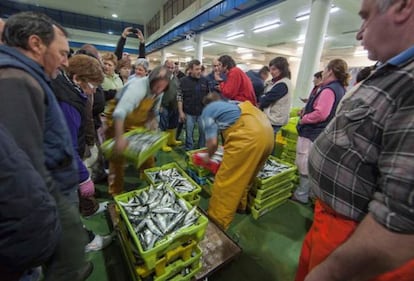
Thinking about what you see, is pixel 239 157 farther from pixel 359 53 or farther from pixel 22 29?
pixel 359 53

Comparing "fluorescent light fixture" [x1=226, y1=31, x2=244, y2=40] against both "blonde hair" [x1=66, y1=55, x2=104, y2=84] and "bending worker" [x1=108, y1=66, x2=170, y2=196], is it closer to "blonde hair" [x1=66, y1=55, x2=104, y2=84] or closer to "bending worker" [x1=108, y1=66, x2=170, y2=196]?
"bending worker" [x1=108, y1=66, x2=170, y2=196]

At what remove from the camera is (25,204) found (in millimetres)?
671

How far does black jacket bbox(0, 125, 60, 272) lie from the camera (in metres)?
0.63

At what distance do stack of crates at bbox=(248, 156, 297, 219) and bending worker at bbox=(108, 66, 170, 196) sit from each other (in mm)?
1625

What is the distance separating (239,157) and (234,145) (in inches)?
5.5

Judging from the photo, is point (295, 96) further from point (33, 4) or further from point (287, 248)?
point (33, 4)

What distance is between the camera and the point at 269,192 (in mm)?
2646

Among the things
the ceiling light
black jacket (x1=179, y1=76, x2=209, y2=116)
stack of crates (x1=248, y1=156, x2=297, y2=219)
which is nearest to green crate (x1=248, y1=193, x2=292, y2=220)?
stack of crates (x1=248, y1=156, x2=297, y2=219)

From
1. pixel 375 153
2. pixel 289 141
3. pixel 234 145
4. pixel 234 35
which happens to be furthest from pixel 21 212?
pixel 234 35

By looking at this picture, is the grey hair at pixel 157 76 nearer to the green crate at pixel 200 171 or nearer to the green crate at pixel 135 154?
the green crate at pixel 135 154

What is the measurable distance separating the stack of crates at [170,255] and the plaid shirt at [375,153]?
1.03m

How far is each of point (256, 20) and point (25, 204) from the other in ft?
28.2

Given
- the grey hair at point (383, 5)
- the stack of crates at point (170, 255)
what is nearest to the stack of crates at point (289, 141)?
the stack of crates at point (170, 255)

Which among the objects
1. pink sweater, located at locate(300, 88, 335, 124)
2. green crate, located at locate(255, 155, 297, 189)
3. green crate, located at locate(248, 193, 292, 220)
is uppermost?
pink sweater, located at locate(300, 88, 335, 124)
